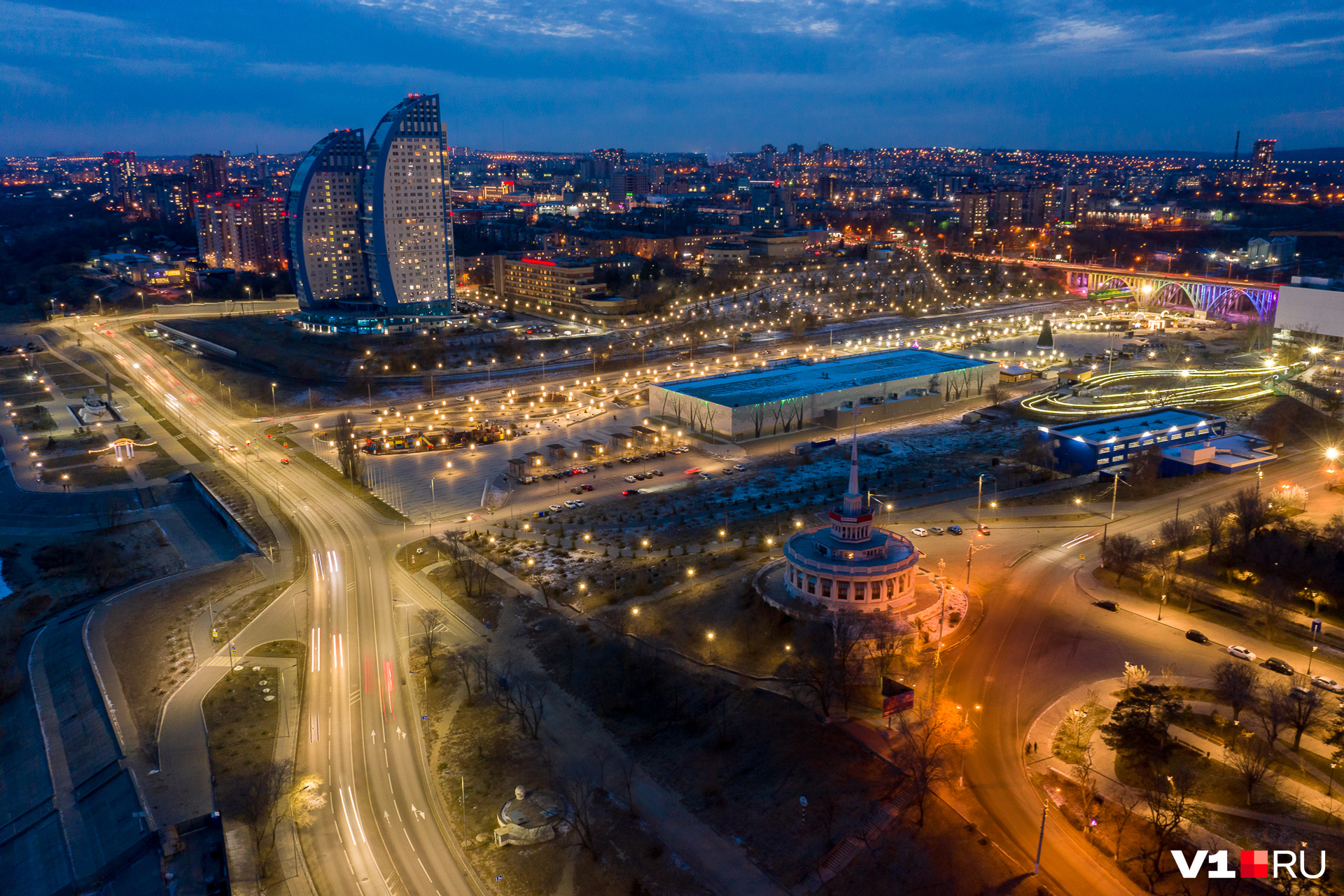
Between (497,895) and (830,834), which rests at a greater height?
(830,834)

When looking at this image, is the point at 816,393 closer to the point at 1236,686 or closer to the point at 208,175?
the point at 1236,686

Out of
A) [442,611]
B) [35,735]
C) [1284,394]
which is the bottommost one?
[35,735]

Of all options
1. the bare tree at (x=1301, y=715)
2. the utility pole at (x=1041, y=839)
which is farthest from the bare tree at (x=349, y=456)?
the bare tree at (x=1301, y=715)

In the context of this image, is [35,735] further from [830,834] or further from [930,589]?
[930,589]

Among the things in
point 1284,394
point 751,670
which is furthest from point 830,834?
point 1284,394

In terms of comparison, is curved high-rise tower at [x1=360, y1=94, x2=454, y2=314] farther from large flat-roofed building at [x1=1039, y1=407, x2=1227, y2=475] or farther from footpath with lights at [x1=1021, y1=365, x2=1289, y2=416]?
large flat-roofed building at [x1=1039, y1=407, x2=1227, y2=475]

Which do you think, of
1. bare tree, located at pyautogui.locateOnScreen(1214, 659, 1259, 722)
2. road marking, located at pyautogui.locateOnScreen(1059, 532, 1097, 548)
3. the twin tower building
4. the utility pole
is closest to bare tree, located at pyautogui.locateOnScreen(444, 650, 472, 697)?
the utility pole
